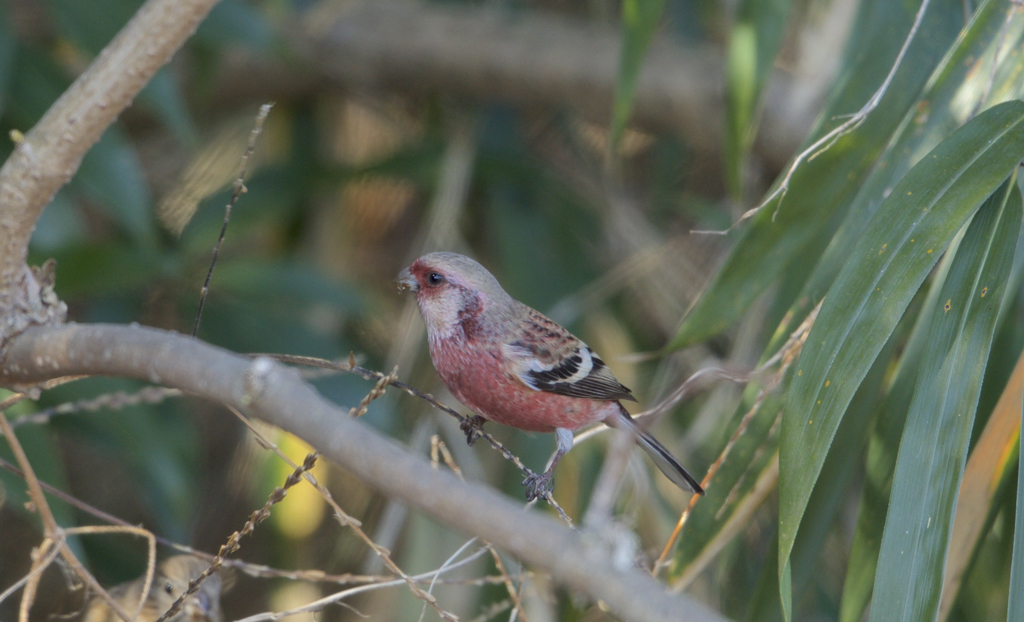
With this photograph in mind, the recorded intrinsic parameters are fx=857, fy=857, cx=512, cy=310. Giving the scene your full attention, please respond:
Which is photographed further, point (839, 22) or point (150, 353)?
point (839, 22)

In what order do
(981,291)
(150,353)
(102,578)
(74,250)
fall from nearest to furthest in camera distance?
(150,353)
(981,291)
(74,250)
(102,578)

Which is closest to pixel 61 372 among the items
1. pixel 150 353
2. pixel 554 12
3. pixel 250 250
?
pixel 150 353

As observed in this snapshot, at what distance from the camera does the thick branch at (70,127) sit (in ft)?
5.09

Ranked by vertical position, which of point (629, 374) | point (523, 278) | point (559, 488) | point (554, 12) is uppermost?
point (554, 12)

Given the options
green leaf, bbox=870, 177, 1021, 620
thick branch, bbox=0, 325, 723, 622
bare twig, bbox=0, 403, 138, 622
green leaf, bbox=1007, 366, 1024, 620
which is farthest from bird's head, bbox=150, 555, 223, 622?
green leaf, bbox=1007, 366, 1024, 620

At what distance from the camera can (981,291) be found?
1354 millimetres

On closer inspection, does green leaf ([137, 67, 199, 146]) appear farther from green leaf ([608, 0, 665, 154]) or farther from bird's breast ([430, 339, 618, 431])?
bird's breast ([430, 339, 618, 431])

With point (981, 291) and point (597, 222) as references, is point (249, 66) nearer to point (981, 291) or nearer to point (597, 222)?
point (597, 222)

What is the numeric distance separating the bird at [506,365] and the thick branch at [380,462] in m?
0.58

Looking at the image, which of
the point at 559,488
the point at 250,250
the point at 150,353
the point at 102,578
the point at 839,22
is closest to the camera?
the point at 150,353

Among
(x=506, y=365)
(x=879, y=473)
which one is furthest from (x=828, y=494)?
(x=506, y=365)

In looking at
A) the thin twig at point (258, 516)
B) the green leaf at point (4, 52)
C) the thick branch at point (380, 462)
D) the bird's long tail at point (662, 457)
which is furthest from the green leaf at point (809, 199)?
the green leaf at point (4, 52)

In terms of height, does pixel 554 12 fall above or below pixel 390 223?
above

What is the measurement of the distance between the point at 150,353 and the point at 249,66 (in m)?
3.52
